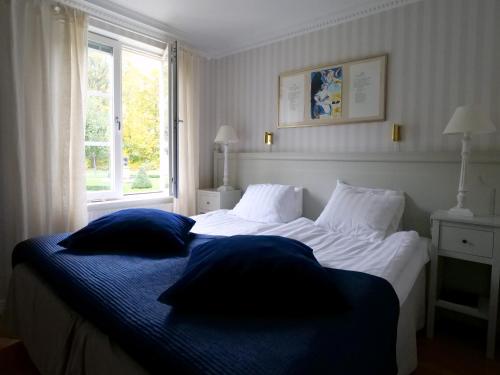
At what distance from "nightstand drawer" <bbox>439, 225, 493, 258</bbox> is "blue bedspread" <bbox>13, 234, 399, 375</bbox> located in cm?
89

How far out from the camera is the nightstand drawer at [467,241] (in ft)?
5.88

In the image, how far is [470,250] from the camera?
1843mm

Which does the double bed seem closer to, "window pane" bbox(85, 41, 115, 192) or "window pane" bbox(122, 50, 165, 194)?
"window pane" bbox(85, 41, 115, 192)

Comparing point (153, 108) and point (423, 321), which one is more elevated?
point (153, 108)

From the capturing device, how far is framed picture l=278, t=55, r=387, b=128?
8.34 feet

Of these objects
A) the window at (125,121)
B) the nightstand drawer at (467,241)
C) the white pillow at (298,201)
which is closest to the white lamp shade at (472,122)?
the nightstand drawer at (467,241)

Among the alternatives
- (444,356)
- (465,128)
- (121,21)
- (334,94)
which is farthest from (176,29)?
(444,356)

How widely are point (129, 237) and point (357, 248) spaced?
1.33 meters

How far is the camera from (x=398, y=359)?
1423 mm

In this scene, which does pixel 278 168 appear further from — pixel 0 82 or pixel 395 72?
pixel 0 82

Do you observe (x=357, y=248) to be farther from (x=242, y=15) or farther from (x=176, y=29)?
(x=176, y=29)

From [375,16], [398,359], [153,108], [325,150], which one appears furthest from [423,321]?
[153,108]

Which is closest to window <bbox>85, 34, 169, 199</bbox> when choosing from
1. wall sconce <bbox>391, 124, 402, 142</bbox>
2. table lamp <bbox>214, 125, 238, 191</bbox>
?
table lamp <bbox>214, 125, 238, 191</bbox>

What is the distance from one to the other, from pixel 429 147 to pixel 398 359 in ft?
5.16
